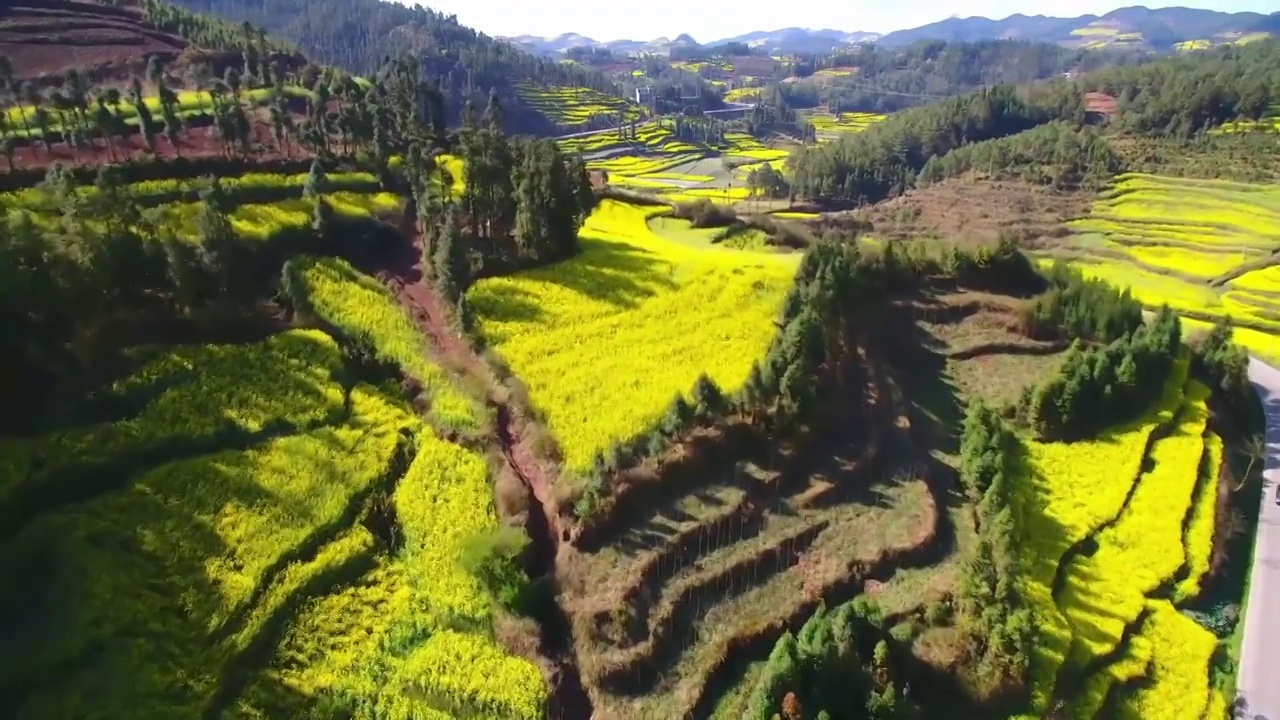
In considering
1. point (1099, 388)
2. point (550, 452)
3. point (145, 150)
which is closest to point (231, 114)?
point (145, 150)

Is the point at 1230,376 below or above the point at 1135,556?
above

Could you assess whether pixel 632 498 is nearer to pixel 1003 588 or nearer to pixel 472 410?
pixel 472 410

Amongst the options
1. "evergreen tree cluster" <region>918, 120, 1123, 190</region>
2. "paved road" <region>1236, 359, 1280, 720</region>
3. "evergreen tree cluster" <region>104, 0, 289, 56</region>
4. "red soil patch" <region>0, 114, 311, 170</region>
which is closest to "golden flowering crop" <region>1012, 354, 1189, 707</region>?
"paved road" <region>1236, 359, 1280, 720</region>

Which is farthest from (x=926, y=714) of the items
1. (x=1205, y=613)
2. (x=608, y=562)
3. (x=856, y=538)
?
(x=1205, y=613)

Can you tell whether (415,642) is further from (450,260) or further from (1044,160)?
(1044,160)

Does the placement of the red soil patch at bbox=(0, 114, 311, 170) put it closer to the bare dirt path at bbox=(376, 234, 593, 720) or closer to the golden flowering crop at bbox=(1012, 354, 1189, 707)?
the bare dirt path at bbox=(376, 234, 593, 720)

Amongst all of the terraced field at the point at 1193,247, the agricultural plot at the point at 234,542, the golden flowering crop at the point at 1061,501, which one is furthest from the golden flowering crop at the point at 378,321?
the terraced field at the point at 1193,247
